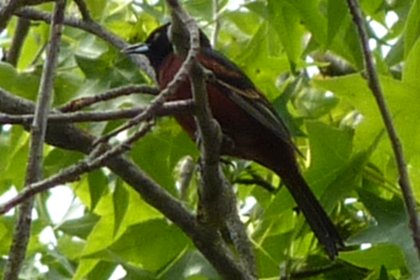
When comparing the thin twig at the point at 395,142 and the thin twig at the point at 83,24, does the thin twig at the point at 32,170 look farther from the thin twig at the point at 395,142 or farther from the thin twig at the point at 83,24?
the thin twig at the point at 83,24

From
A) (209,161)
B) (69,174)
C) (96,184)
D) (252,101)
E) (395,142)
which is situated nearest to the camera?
(69,174)

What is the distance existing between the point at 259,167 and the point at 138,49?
415mm

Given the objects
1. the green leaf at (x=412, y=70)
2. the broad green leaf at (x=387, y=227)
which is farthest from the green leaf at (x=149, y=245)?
the green leaf at (x=412, y=70)

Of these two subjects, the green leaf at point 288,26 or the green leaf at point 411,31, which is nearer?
the green leaf at point 411,31

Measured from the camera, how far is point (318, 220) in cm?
244

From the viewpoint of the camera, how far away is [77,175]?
155 centimetres

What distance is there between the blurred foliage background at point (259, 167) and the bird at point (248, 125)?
0.04m

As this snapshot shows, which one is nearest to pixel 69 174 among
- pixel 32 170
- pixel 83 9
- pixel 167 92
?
pixel 32 170

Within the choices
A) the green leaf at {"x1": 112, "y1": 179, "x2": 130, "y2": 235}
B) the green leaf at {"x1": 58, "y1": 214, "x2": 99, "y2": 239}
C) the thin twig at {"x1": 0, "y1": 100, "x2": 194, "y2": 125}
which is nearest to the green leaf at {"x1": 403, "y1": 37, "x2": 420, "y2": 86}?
the thin twig at {"x1": 0, "y1": 100, "x2": 194, "y2": 125}

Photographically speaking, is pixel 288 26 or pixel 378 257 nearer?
pixel 378 257

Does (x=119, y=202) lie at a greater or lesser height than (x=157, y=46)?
lesser

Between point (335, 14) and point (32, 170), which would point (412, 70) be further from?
point (32, 170)

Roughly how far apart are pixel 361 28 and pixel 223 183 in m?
0.49

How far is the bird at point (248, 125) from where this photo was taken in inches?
96.5
